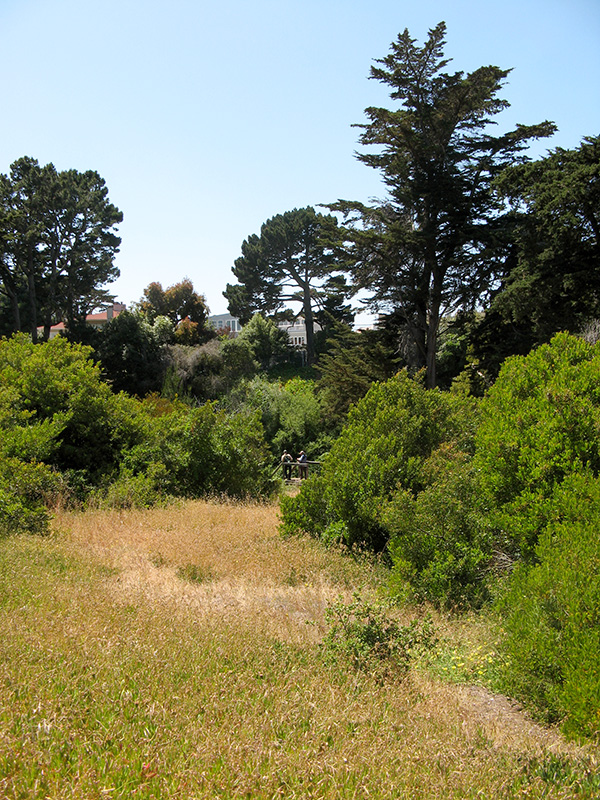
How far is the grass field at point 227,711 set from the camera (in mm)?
2943

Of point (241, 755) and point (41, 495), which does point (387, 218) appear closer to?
point (41, 495)

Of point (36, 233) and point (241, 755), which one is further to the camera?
point (36, 233)

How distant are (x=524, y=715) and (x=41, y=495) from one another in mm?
9475

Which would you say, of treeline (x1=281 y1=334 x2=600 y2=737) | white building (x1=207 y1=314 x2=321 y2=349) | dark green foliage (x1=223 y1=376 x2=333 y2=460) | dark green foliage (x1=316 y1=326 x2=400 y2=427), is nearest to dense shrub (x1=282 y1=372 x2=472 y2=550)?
treeline (x1=281 y1=334 x2=600 y2=737)

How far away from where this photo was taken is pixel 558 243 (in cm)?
2078

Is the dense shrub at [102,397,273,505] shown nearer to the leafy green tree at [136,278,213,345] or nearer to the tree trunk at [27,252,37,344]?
the tree trunk at [27,252,37,344]

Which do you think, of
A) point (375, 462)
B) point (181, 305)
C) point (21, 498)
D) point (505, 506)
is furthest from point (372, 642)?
point (181, 305)

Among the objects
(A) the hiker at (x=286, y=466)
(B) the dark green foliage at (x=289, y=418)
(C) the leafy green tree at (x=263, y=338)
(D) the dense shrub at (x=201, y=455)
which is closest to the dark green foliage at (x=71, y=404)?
(D) the dense shrub at (x=201, y=455)

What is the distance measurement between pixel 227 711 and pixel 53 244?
44428 mm

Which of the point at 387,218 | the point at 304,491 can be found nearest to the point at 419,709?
the point at 304,491

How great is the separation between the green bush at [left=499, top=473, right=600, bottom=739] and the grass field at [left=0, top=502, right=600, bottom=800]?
21cm

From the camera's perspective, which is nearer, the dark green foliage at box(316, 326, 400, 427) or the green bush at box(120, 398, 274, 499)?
the green bush at box(120, 398, 274, 499)

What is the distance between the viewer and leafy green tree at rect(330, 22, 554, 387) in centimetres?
2556

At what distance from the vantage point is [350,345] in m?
31.9
